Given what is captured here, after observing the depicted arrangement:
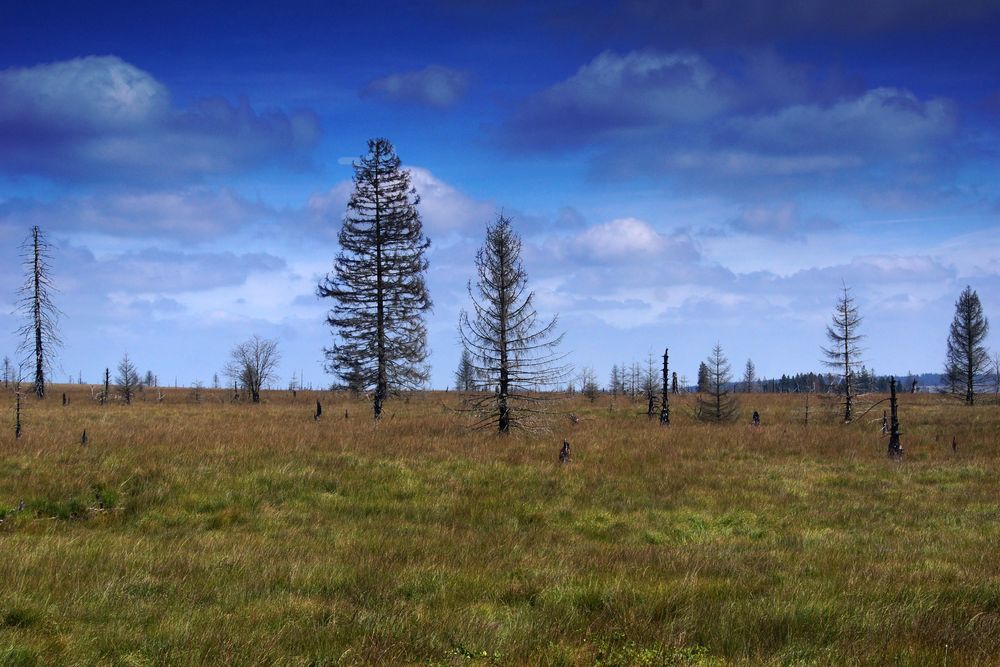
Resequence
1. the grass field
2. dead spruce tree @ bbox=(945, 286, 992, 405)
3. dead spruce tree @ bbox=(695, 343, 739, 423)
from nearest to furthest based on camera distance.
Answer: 1. the grass field
2. dead spruce tree @ bbox=(695, 343, 739, 423)
3. dead spruce tree @ bbox=(945, 286, 992, 405)

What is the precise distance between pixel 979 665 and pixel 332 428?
18.9m

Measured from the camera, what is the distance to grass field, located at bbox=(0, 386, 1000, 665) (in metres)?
5.29

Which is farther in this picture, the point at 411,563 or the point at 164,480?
the point at 164,480

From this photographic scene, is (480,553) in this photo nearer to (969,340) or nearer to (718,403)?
(718,403)

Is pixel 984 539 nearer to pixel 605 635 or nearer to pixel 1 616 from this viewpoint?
pixel 605 635

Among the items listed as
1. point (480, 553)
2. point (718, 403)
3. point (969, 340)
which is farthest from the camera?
point (969, 340)

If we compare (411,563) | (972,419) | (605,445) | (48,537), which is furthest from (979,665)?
(972,419)

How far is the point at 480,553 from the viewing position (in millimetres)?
8562

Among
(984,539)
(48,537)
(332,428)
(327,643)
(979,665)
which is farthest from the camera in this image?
(332,428)

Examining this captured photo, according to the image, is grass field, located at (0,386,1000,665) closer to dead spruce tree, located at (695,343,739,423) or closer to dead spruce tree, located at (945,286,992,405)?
dead spruce tree, located at (695,343,739,423)

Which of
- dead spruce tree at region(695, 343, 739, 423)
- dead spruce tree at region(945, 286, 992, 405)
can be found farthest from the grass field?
dead spruce tree at region(945, 286, 992, 405)

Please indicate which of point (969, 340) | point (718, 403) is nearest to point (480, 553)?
point (718, 403)

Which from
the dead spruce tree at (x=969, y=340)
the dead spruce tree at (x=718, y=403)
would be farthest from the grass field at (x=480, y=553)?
the dead spruce tree at (x=969, y=340)

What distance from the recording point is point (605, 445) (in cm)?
1909
